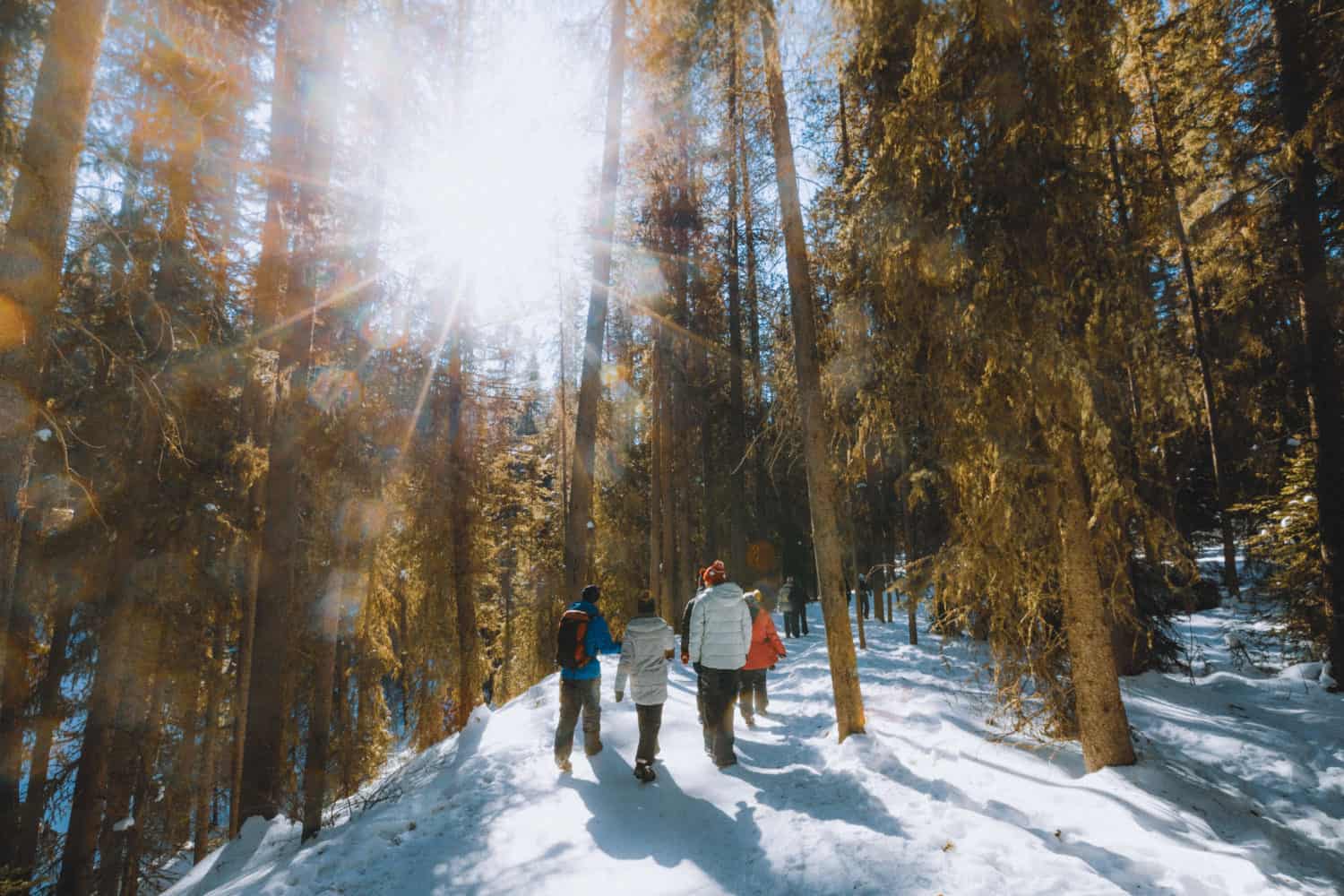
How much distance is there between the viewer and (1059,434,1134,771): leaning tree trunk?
6.15 m

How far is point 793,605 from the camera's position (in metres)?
18.4

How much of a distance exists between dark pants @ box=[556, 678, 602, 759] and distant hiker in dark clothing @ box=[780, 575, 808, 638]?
455 inches

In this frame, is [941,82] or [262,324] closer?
[941,82]

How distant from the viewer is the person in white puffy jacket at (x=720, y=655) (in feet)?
23.8

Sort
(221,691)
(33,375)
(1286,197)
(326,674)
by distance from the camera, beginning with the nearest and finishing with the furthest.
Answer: (33,375), (326,674), (1286,197), (221,691)

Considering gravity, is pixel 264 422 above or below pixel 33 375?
above

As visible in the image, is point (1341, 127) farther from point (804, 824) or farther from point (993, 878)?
point (804, 824)

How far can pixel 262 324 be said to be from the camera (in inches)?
349

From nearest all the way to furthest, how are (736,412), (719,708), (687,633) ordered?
(719,708)
(687,633)
(736,412)

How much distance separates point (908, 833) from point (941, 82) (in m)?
7.05

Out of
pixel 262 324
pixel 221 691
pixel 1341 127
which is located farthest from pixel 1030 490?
pixel 221 691

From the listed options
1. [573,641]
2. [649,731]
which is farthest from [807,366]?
[649,731]

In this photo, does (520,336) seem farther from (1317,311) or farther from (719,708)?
(1317,311)

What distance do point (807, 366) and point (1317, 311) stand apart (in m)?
7.24
